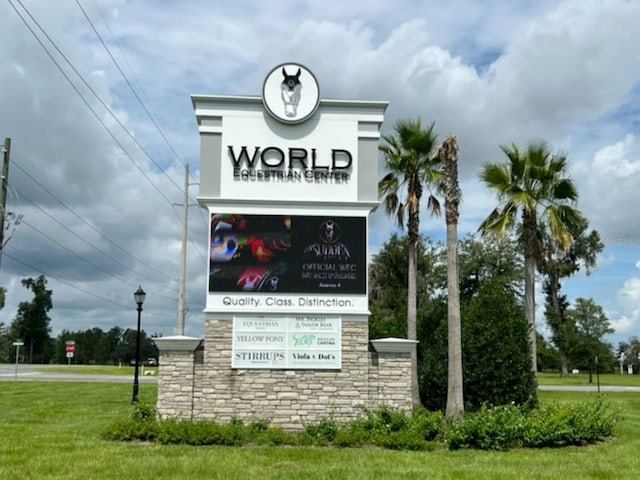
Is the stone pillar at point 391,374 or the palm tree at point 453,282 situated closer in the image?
the stone pillar at point 391,374

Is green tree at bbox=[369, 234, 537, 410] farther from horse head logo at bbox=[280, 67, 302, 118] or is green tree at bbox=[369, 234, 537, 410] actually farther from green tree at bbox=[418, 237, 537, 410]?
horse head logo at bbox=[280, 67, 302, 118]

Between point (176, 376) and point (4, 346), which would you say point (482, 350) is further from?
point (4, 346)

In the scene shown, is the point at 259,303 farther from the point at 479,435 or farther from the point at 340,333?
the point at 479,435

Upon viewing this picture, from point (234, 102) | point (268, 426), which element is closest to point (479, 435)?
point (268, 426)

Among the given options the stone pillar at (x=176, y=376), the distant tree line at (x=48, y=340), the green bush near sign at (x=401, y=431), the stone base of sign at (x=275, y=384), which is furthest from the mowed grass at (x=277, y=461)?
the distant tree line at (x=48, y=340)

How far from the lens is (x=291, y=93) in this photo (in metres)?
15.9

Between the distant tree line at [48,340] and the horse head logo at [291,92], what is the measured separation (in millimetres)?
72712

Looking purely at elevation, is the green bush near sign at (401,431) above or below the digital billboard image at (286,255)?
below

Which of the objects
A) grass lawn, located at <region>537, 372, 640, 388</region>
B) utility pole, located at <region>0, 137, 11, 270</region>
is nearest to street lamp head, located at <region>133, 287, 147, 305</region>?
utility pole, located at <region>0, 137, 11, 270</region>

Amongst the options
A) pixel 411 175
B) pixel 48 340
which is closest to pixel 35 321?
pixel 48 340

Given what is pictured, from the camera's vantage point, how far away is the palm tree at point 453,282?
15173 millimetres

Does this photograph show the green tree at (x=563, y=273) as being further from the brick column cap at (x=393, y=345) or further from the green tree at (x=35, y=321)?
the green tree at (x=35, y=321)

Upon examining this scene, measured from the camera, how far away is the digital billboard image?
595 inches

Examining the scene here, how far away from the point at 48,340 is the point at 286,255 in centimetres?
9806
